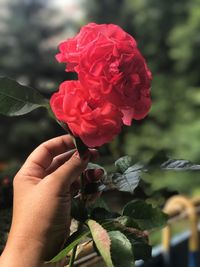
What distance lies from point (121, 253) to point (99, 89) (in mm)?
133

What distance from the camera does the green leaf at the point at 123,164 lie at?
1.50ft

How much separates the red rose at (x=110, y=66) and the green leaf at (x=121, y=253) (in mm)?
100

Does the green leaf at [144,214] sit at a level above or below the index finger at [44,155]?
below

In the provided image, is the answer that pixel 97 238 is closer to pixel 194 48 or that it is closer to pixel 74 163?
pixel 74 163

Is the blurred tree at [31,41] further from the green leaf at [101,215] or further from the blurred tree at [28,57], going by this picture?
the green leaf at [101,215]

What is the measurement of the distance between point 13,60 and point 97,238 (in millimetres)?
3542

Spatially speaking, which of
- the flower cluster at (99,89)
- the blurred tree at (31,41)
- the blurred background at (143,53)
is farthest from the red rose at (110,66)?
the blurred tree at (31,41)

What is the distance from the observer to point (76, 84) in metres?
0.39

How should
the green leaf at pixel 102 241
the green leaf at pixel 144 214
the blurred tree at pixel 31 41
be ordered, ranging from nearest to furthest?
the green leaf at pixel 102 241 → the green leaf at pixel 144 214 → the blurred tree at pixel 31 41

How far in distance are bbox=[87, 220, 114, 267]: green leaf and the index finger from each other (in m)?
0.09

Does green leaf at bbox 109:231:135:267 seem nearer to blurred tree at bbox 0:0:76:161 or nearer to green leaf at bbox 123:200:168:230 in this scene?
green leaf at bbox 123:200:168:230

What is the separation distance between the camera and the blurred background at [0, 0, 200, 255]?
3.23 m

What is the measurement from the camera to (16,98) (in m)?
0.40

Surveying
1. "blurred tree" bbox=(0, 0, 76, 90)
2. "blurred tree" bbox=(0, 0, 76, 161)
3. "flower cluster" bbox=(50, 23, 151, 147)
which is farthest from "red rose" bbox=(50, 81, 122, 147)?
"blurred tree" bbox=(0, 0, 76, 90)
